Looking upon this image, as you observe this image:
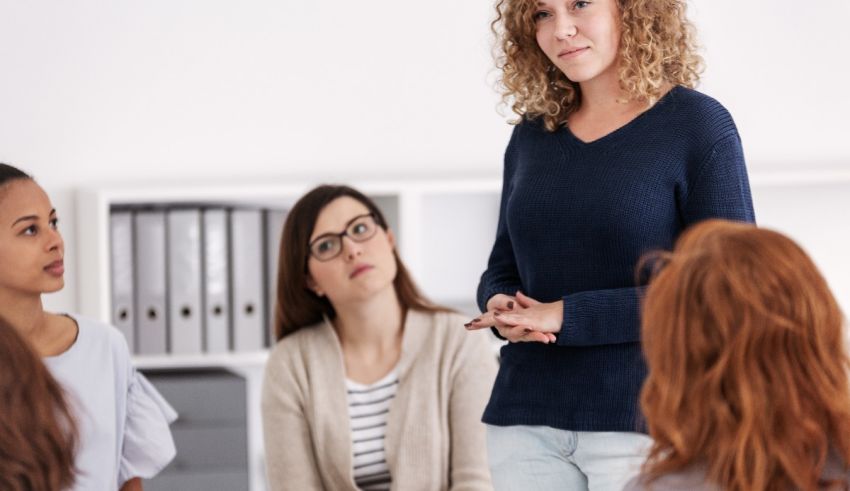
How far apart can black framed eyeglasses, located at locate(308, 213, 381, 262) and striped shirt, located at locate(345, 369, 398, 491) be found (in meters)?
0.26

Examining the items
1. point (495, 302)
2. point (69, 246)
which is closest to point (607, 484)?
point (495, 302)

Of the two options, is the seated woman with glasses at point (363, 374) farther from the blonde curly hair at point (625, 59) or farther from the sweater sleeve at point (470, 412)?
the blonde curly hair at point (625, 59)

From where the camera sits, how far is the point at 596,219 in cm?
156

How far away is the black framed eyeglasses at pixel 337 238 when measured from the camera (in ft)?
7.70

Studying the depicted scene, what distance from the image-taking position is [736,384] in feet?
3.84

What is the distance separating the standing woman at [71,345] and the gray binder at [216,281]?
47.1 inches

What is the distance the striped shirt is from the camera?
2.31m

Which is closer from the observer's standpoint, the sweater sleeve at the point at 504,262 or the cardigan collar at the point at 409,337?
the sweater sleeve at the point at 504,262

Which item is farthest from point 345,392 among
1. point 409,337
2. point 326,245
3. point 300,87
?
point 300,87

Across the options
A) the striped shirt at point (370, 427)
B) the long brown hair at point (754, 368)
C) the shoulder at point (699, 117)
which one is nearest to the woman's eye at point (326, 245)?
the striped shirt at point (370, 427)

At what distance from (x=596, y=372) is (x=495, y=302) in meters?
0.18

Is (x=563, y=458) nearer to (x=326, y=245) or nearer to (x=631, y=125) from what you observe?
(x=631, y=125)

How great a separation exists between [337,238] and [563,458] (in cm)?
92

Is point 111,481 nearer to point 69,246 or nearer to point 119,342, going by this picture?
point 119,342
